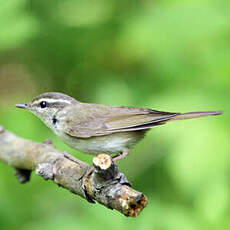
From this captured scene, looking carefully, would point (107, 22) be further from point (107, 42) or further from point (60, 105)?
point (60, 105)

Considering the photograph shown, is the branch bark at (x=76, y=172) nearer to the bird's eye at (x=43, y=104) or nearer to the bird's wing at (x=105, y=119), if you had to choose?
the bird's wing at (x=105, y=119)

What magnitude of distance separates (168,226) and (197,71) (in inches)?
69.5

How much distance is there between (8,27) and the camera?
172 inches

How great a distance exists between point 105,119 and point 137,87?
53.5 inches

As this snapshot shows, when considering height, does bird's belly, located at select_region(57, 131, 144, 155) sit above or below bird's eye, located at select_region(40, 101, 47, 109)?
below

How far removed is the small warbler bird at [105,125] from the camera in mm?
3764

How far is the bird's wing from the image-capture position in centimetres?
376

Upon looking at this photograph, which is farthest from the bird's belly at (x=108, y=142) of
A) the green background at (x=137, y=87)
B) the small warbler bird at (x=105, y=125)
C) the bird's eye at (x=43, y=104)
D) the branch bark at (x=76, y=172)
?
the bird's eye at (x=43, y=104)

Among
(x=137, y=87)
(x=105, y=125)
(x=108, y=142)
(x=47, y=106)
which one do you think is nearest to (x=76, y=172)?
(x=108, y=142)

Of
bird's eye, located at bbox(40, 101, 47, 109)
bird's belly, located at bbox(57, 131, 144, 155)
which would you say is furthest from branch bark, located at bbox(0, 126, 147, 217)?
bird's eye, located at bbox(40, 101, 47, 109)

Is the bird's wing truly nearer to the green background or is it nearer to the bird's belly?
the bird's belly

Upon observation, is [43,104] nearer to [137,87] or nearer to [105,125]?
[105,125]

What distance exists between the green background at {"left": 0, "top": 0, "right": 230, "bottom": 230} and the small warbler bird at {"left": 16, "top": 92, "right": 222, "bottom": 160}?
488mm

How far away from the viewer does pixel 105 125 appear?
403 centimetres
